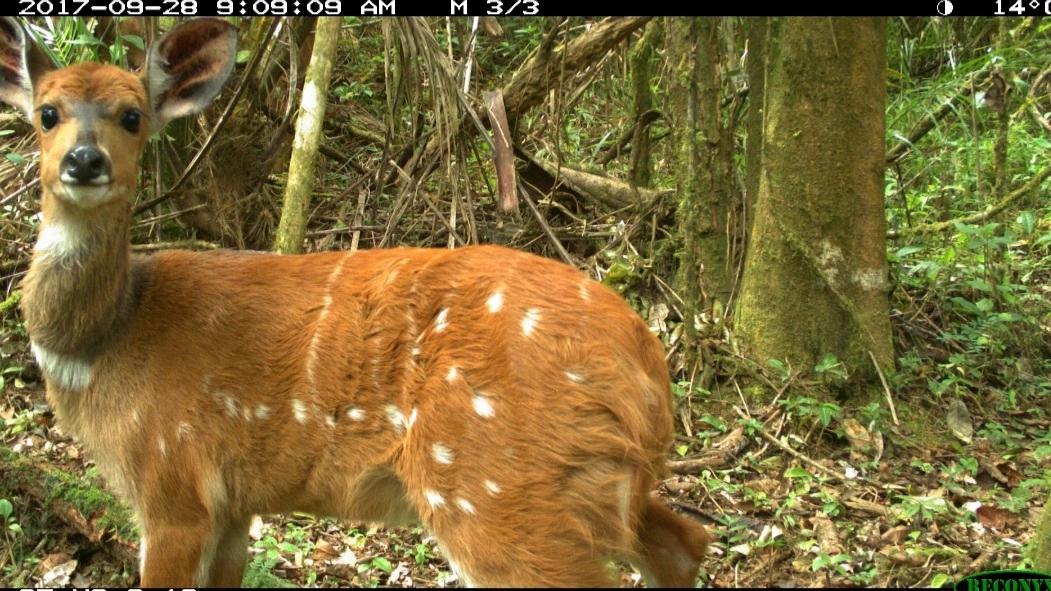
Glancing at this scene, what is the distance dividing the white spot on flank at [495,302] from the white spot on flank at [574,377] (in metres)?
0.37

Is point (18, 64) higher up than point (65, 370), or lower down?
higher up

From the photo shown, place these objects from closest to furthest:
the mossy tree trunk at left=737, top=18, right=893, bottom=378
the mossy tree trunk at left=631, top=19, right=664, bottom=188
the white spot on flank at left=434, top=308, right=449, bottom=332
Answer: the white spot on flank at left=434, top=308, right=449, bottom=332
the mossy tree trunk at left=737, top=18, right=893, bottom=378
the mossy tree trunk at left=631, top=19, right=664, bottom=188

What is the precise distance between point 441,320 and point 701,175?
9.79 feet

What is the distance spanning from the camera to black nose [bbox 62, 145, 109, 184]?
3646mm

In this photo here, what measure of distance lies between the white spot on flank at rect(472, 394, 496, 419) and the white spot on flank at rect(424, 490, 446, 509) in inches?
12.7

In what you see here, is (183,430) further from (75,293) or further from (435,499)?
(435,499)

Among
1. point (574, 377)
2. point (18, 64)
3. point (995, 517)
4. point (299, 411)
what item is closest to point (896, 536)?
point (995, 517)

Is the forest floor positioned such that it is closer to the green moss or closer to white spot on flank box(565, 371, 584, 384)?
the green moss

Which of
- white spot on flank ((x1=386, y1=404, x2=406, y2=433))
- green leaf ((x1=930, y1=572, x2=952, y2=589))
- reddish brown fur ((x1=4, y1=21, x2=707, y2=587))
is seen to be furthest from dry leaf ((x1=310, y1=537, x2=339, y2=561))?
green leaf ((x1=930, y1=572, x2=952, y2=589))

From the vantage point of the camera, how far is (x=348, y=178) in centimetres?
811

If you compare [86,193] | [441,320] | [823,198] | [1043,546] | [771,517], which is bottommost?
[771,517]

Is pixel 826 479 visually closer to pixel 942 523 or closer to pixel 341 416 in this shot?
A: pixel 942 523

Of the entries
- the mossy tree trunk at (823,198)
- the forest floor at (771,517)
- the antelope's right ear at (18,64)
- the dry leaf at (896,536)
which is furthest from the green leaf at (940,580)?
the antelope's right ear at (18,64)

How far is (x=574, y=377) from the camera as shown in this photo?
136 inches
